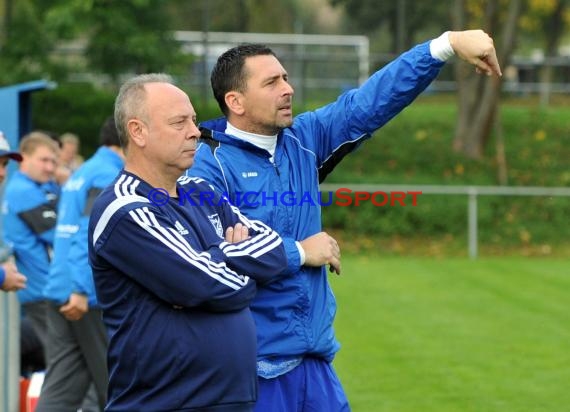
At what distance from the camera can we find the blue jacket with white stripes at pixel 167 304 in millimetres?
4043

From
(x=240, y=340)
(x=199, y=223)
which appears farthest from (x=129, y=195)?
(x=240, y=340)

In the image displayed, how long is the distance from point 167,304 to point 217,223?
494 mm

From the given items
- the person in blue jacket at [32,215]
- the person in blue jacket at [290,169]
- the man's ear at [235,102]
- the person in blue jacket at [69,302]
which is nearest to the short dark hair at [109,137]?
the person in blue jacket at [69,302]

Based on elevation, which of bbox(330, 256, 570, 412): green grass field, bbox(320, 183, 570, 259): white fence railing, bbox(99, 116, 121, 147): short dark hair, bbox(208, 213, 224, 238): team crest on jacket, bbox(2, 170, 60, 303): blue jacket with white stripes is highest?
bbox(99, 116, 121, 147): short dark hair

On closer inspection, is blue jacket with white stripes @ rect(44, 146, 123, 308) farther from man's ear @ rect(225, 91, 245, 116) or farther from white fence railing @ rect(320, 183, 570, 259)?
white fence railing @ rect(320, 183, 570, 259)

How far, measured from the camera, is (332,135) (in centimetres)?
529

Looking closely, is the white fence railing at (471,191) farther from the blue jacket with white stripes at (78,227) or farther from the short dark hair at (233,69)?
the short dark hair at (233,69)

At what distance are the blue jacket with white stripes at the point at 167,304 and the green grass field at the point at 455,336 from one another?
184 inches

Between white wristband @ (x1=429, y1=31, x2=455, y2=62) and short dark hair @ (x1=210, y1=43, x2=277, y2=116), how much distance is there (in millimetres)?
725

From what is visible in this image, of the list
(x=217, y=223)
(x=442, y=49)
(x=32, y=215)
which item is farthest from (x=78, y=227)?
(x=442, y=49)

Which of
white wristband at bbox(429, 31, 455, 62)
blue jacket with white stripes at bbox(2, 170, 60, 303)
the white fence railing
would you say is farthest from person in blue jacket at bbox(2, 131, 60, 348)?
the white fence railing

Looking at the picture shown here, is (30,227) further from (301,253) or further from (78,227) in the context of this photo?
(301,253)

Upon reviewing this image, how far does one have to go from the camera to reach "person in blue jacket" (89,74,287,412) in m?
4.05

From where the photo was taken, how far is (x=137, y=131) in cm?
425
